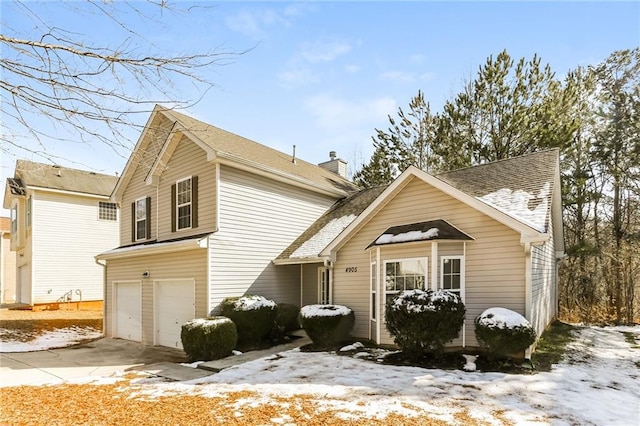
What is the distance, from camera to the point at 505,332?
7.63 m

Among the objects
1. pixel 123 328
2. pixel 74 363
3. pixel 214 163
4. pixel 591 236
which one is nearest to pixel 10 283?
pixel 123 328

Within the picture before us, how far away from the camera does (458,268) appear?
910cm

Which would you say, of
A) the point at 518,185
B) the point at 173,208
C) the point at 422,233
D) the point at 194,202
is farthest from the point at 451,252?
the point at 173,208

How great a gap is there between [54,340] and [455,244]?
43.6 feet

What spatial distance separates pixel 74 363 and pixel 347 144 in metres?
25.1

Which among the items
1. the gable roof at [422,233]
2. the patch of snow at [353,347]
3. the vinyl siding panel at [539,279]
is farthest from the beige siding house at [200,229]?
the vinyl siding panel at [539,279]

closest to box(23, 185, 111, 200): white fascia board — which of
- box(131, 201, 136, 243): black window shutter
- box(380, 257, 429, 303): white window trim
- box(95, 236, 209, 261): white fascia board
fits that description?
box(131, 201, 136, 243): black window shutter

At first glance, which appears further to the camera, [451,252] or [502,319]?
[451,252]

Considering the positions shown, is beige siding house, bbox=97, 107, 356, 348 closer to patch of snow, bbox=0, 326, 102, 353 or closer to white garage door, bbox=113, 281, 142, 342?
white garage door, bbox=113, 281, 142, 342

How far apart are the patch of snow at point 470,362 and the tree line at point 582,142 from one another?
1008cm

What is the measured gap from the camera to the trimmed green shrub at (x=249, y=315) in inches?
414

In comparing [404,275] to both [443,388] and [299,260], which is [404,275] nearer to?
[443,388]

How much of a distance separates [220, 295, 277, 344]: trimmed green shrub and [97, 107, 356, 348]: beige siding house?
503mm

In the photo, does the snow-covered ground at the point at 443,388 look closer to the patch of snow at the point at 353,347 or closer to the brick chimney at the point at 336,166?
the patch of snow at the point at 353,347
